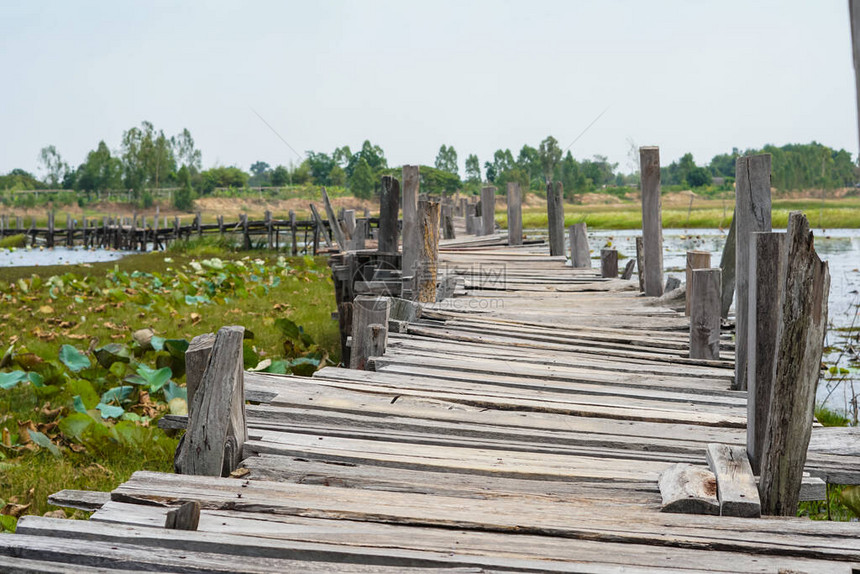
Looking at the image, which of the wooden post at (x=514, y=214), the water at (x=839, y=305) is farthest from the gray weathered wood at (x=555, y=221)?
the water at (x=839, y=305)

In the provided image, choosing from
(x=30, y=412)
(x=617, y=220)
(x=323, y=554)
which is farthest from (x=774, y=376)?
(x=617, y=220)

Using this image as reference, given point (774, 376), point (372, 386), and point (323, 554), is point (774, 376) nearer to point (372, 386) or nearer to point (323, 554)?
point (323, 554)

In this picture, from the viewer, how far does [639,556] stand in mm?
2250

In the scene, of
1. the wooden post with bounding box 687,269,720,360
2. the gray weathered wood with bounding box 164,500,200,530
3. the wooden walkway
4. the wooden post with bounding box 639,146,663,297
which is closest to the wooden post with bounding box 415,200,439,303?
the wooden walkway

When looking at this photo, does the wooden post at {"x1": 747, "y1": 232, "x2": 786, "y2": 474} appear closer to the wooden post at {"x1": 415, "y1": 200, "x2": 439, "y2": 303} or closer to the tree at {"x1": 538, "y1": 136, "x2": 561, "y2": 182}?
the wooden post at {"x1": 415, "y1": 200, "x2": 439, "y2": 303}

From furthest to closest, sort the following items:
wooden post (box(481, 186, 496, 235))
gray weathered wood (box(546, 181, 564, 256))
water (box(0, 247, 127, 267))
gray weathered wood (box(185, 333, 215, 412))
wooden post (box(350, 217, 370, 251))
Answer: water (box(0, 247, 127, 267)), wooden post (box(481, 186, 496, 235)), gray weathered wood (box(546, 181, 564, 256)), wooden post (box(350, 217, 370, 251)), gray weathered wood (box(185, 333, 215, 412))

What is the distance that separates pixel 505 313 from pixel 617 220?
47590 millimetres

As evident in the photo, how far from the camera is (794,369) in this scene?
2.58 m

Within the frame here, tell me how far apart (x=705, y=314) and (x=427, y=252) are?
10.2 ft

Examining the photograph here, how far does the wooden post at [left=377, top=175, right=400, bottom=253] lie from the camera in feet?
31.1

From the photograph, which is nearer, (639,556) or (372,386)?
(639,556)

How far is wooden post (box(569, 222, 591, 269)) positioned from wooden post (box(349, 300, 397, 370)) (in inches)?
258

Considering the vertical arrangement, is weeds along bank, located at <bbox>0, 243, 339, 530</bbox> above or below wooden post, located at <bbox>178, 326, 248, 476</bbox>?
below

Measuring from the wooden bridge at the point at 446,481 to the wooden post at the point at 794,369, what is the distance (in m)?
0.15
